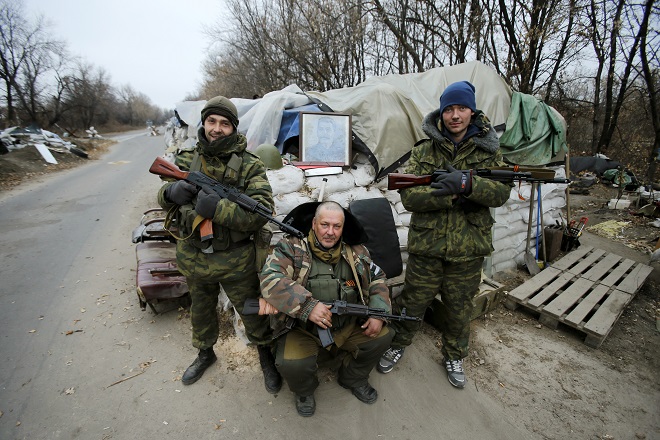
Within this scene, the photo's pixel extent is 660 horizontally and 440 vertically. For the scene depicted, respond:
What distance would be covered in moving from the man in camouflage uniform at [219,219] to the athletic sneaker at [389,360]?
2.96ft

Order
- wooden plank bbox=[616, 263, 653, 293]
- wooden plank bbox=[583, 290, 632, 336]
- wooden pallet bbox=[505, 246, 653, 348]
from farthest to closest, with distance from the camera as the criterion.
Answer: wooden plank bbox=[616, 263, 653, 293] < wooden pallet bbox=[505, 246, 653, 348] < wooden plank bbox=[583, 290, 632, 336]

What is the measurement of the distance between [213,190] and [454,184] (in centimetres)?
172

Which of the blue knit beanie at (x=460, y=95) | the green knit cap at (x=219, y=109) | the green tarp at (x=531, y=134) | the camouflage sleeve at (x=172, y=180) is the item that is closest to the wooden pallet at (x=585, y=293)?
the green tarp at (x=531, y=134)

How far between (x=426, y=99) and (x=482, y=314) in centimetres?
301

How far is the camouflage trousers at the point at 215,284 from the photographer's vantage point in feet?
7.13

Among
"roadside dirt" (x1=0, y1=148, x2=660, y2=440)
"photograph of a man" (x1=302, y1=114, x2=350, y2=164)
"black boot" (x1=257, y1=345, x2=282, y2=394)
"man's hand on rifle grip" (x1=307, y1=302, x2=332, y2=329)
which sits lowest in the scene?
"roadside dirt" (x1=0, y1=148, x2=660, y2=440)

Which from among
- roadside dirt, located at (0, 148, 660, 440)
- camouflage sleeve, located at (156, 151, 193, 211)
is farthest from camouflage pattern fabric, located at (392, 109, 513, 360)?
camouflage sleeve, located at (156, 151, 193, 211)

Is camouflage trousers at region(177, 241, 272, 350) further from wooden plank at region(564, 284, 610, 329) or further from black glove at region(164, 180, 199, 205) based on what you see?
wooden plank at region(564, 284, 610, 329)

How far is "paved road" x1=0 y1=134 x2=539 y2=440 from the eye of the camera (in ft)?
6.93

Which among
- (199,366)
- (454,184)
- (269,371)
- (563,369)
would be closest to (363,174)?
(454,184)

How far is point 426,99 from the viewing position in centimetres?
430

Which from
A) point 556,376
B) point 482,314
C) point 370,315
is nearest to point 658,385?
point 556,376

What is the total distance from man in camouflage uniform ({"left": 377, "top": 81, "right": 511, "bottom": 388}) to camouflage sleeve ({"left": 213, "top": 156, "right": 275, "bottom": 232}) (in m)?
1.07

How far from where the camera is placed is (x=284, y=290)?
1.99 m
